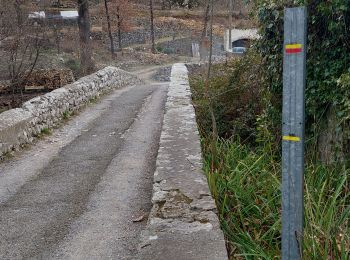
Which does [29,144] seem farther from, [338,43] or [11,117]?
[338,43]

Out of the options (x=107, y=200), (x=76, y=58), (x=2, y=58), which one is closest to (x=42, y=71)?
(x=2, y=58)

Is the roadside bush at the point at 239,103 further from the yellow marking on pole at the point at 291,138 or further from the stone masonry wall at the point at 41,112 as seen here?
the yellow marking on pole at the point at 291,138

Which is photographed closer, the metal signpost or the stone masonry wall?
the metal signpost

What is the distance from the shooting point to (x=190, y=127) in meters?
6.99

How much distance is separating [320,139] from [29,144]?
202 inches

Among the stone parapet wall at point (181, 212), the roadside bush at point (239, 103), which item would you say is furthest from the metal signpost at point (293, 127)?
the roadside bush at point (239, 103)

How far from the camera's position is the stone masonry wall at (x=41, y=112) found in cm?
735

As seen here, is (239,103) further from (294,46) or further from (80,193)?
(294,46)

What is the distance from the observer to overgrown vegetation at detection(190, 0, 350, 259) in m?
3.57

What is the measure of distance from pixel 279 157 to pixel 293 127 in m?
3.89

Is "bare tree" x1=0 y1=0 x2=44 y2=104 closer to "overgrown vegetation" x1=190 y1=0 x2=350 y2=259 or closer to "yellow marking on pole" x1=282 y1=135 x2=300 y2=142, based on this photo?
"overgrown vegetation" x1=190 y1=0 x2=350 y2=259

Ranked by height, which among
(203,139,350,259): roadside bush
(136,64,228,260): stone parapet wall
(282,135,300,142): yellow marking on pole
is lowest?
(203,139,350,259): roadside bush

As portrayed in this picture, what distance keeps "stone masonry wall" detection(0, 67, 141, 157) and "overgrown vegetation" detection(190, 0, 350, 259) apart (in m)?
3.26

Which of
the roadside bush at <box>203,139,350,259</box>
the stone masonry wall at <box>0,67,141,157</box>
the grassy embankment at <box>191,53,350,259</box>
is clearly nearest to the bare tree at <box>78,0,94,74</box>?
the stone masonry wall at <box>0,67,141,157</box>
